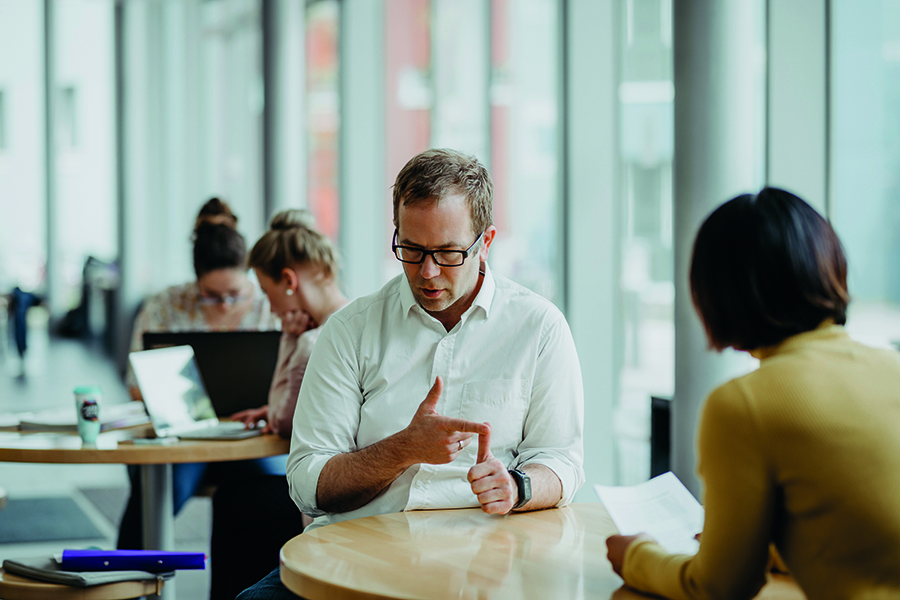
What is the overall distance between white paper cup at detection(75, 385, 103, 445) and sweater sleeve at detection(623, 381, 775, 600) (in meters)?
1.87

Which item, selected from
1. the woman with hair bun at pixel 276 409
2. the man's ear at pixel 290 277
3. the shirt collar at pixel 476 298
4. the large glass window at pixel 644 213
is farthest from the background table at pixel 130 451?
the large glass window at pixel 644 213

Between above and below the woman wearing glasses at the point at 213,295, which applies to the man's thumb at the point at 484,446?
below

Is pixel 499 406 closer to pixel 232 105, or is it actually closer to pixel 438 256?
pixel 438 256

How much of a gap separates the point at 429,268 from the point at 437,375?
0.75 feet

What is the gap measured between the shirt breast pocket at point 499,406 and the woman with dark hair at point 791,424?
680mm

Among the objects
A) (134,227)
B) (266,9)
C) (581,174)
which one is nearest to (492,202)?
(581,174)

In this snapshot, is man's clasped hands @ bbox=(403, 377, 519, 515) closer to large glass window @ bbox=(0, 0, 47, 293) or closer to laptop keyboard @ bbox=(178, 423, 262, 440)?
laptop keyboard @ bbox=(178, 423, 262, 440)

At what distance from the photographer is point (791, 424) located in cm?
99

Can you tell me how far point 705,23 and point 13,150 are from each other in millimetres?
8221

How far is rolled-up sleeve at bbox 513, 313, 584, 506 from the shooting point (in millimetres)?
1754

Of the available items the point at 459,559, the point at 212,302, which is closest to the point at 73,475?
the point at 212,302

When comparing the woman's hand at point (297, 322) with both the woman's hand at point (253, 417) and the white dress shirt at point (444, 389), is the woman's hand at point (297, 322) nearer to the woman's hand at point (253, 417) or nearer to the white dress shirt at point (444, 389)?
the woman's hand at point (253, 417)

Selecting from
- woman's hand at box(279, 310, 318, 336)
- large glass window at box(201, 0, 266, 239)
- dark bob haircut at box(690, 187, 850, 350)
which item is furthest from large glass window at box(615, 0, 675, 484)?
large glass window at box(201, 0, 266, 239)

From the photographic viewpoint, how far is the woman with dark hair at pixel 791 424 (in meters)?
0.99
